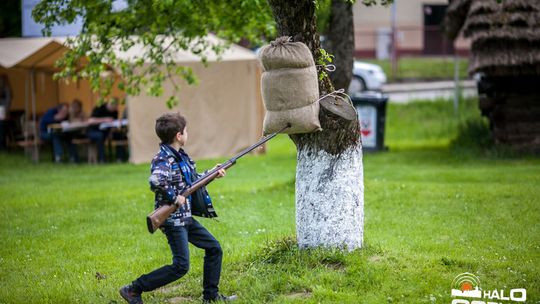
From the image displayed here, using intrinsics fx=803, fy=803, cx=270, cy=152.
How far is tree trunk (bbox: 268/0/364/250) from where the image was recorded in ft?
24.1

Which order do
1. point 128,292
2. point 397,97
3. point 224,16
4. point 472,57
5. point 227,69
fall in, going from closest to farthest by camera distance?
point 128,292
point 224,16
point 472,57
point 227,69
point 397,97

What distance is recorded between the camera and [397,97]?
29.0 metres

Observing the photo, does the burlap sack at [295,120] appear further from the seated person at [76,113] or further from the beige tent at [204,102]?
the seated person at [76,113]

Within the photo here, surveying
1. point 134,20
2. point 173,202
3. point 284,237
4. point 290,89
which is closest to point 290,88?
point 290,89

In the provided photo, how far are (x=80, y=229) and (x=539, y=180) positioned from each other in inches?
277

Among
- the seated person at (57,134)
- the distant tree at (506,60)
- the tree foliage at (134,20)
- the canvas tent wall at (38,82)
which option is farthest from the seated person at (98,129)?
the distant tree at (506,60)

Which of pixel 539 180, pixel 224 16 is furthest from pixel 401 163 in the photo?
pixel 224 16

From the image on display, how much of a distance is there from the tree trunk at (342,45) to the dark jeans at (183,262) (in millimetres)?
6625

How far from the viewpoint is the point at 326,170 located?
7355mm

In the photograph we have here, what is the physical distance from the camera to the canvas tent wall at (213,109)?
62.1 feet

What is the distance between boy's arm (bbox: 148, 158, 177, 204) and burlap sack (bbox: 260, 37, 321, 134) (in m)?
1.10

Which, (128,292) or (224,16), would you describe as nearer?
(128,292)

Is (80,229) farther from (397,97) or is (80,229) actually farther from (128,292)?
(397,97)

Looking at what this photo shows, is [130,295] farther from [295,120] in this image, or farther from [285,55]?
[285,55]
